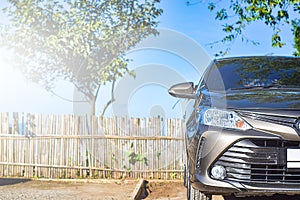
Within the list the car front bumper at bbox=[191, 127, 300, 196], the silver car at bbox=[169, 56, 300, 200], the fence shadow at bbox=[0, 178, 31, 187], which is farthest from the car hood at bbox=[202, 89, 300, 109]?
the fence shadow at bbox=[0, 178, 31, 187]

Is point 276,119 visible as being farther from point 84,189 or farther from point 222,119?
point 84,189

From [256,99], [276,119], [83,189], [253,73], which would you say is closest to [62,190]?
[83,189]

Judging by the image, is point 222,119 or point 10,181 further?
point 10,181

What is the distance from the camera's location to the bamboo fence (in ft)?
26.3

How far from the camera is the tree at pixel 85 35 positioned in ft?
35.7

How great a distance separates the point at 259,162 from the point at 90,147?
233 inches

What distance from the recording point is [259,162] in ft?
9.68

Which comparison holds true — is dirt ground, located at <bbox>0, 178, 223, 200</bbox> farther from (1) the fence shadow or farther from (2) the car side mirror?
(2) the car side mirror

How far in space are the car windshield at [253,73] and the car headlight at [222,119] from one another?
0.67m

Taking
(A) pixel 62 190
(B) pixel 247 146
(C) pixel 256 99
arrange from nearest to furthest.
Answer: (B) pixel 247 146
(C) pixel 256 99
(A) pixel 62 190

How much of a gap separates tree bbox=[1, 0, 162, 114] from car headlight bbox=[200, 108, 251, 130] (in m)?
7.80

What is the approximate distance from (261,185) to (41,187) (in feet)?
17.4

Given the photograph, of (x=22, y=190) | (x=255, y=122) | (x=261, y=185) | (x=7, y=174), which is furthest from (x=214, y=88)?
(x=7, y=174)

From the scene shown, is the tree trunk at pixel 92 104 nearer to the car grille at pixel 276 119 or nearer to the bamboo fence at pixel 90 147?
the bamboo fence at pixel 90 147
